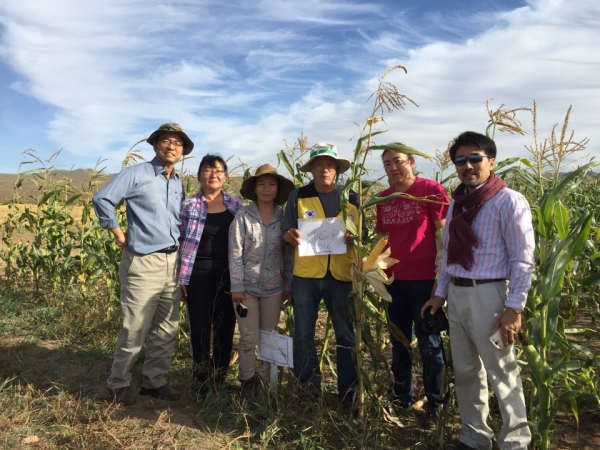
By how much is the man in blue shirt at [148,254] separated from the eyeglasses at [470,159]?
6.85ft

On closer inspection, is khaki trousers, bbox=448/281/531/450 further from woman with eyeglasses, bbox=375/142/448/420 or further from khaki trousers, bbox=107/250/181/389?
khaki trousers, bbox=107/250/181/389

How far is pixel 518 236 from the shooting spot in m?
2.28

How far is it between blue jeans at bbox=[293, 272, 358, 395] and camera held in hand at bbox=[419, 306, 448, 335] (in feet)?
1.70

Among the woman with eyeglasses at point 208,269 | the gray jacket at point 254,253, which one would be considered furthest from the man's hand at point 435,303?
the woman with eyeglasses at point 208,269

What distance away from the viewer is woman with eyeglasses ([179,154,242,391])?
3533 mm

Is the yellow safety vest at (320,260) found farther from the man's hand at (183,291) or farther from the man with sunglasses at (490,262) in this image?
the man's hand at (183,291)

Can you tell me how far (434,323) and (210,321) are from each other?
5.86 ft

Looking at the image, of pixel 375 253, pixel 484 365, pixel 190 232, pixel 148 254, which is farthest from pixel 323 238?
pixel 148 254

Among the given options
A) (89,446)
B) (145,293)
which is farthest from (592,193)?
(89,446)

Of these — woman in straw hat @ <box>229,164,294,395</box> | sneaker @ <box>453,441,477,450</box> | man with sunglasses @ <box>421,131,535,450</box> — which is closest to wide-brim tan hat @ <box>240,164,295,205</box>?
woman in straw hat @ <box>229,164,294,395</box>

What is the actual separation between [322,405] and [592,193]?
20.6 feet

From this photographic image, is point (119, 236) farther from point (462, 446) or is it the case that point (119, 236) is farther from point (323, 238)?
point (462, 446)

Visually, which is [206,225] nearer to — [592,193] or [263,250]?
[263,250]

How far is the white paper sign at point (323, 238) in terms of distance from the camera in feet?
9.96
